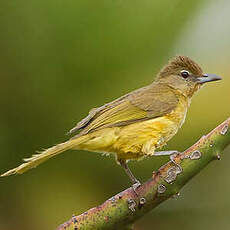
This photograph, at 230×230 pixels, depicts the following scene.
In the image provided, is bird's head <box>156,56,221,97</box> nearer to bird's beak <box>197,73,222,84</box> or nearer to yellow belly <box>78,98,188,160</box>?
bird's beak <box>197,73,222,84</box>

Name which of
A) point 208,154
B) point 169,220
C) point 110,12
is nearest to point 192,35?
point 110,12

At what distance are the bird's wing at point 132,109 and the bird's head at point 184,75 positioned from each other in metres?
0.18

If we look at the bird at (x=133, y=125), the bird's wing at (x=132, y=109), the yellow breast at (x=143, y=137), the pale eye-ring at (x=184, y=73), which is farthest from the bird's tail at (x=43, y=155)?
the pale eye-ring at (x=184, y=73)

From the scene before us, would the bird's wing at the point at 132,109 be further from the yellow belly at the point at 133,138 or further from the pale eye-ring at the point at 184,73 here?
the pale eye-ring at the point at 184,73

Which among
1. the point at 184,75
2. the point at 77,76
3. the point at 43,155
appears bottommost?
the point at 43,155

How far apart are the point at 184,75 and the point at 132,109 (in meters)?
0.83

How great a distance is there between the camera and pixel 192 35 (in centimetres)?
406

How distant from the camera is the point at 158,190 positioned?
2.36 metres

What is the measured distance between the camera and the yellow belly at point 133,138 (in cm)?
326

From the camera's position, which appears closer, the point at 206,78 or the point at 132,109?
the point at 132,109

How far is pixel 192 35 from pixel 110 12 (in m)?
0.64

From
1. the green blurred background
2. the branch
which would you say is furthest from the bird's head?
the branch

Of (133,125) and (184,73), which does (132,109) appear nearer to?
(133,125)

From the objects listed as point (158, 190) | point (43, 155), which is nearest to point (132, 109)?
point (43, 155)
